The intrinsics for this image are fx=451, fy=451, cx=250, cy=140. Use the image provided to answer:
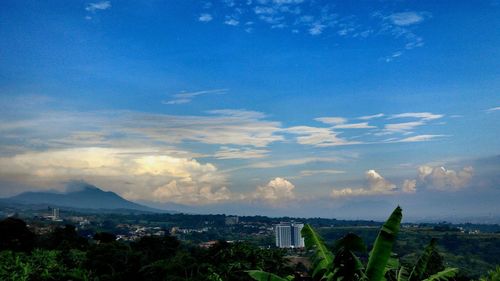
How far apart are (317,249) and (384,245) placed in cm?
227

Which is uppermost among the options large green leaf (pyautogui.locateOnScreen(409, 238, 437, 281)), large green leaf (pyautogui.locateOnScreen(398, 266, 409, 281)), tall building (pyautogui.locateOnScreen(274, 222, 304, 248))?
large green leaf (pyautogui.locateOnScreen(409, 238, 437, 281))

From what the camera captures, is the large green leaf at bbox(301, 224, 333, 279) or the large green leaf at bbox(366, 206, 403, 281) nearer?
the large green leaf at bbox(366, 206, 403, 281)

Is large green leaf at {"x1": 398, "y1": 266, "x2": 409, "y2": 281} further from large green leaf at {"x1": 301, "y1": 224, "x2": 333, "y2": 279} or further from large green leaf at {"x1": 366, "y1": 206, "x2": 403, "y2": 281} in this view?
large green leaf at {"x1": 366, "y1": 206, "x2": 403, "y2": 281}

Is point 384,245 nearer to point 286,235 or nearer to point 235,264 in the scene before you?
point 235,264

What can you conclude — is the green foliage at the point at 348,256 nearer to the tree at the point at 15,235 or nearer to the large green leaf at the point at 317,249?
the large green leaf at the point at 317,249

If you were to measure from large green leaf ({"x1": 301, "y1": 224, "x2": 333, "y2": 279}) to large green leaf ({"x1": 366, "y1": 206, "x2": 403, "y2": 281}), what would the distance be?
1.57 meters

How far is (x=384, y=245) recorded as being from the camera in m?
9.71

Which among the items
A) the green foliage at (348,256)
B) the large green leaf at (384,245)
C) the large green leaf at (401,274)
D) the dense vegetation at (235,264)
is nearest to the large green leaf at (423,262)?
the dense vegetation at (235,264)

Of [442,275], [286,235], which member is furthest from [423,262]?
[286,235]

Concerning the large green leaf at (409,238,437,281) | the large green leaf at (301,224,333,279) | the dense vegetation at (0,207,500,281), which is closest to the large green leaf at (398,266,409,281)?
the dense vegetation at (0,207,500,281)

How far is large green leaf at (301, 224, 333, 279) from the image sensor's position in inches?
440

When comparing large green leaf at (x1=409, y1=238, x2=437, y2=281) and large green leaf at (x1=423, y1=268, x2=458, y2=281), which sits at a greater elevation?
large green leaf at (x1=409, y1=238, x2=437, y2=281)

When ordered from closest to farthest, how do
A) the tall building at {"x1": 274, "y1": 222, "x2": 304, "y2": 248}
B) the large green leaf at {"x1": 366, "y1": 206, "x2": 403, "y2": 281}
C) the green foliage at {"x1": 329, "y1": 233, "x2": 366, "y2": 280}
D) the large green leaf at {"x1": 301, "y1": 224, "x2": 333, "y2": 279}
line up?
1. the green foliage at {"x1": 329, "y1": 233, "x2": 366, "y2": 280}
2. the large green leaf at {"x1": 366, "y1": 206, "x2": 403, "y2": 281}
3. the large green leaf at {"x1": 301, "y1": 224, "x2": 333, "y2": 279}
4. the tall building at {"x1": 274, "y1": 222, "x2": 304, "y2": 248}

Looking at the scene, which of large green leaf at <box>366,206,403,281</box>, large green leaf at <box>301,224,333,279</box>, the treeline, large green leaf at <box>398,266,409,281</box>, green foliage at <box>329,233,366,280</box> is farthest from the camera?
the treeline
